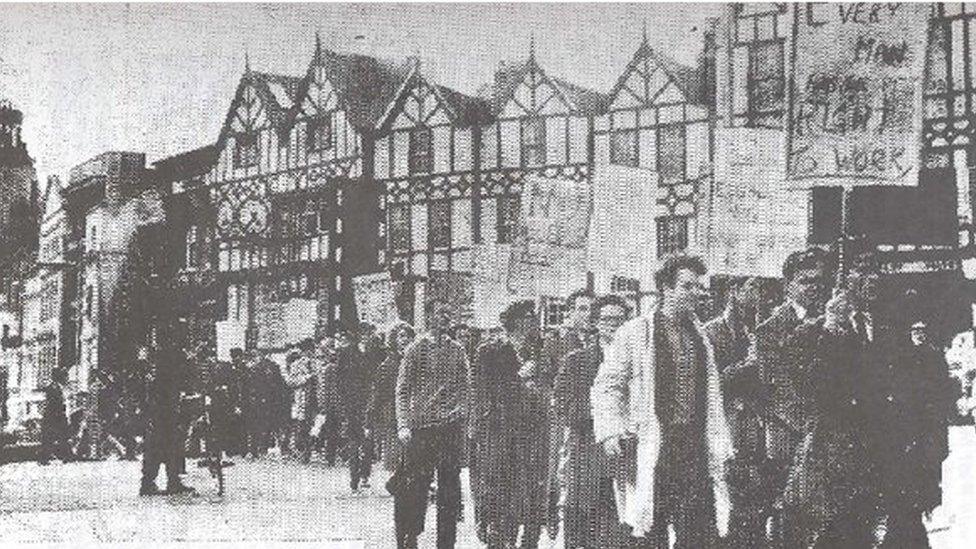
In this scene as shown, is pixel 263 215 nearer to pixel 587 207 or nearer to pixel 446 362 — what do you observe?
pixel 446 362

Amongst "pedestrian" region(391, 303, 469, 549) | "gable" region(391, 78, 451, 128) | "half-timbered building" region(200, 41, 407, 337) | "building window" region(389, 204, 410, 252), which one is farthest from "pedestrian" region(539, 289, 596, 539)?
"gable" region(391, 78, 451, 128)

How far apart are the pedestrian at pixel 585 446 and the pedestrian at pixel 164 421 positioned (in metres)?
1.36

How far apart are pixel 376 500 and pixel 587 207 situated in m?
1.26

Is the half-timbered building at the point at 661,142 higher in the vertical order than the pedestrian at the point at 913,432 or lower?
higher

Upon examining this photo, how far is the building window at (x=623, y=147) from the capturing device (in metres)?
3.82

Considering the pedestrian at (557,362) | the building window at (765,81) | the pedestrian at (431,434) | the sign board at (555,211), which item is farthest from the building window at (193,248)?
the building window at (765,81)

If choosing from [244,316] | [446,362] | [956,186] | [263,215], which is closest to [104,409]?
[244,316]

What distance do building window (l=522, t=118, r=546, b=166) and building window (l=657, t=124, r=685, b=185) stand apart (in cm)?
40

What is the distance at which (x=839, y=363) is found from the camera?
367 centimetres

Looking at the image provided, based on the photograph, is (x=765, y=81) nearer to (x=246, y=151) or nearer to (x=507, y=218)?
(x=507, y=218)

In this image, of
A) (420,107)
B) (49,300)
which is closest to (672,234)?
(420,107)

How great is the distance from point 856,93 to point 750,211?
1.91ft

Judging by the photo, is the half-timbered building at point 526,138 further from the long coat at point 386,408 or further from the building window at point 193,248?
the building window at point 193,248

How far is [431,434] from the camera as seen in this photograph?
3.73 m
